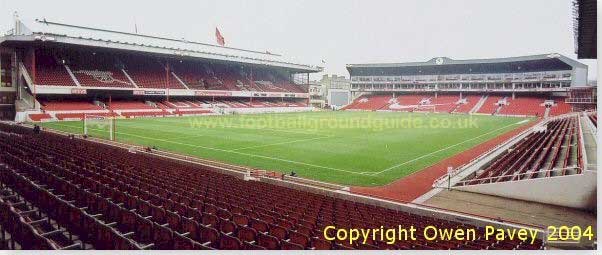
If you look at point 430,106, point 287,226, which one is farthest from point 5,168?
point 430,106

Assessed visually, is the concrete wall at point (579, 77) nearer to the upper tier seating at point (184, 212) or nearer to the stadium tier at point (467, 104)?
the stadium tier at point (467, 104)

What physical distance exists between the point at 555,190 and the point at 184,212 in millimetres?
10455

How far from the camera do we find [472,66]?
74.4 m

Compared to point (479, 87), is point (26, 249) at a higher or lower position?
lower

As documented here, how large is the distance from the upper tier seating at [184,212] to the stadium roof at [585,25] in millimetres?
11884

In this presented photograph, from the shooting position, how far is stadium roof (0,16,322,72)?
131 ft

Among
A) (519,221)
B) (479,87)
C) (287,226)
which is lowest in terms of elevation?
(519,221)

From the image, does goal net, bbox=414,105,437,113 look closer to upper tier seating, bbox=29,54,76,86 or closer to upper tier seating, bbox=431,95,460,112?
upper tier seating, bbox=431,95,460,112

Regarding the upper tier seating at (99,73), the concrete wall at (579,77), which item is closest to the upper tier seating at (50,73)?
the upper tier seating at (99,73)

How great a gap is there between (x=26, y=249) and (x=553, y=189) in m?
12.7

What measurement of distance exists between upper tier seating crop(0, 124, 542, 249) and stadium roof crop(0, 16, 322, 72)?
34.1 m

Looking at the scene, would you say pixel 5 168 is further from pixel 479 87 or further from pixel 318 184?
pixel 479 87
